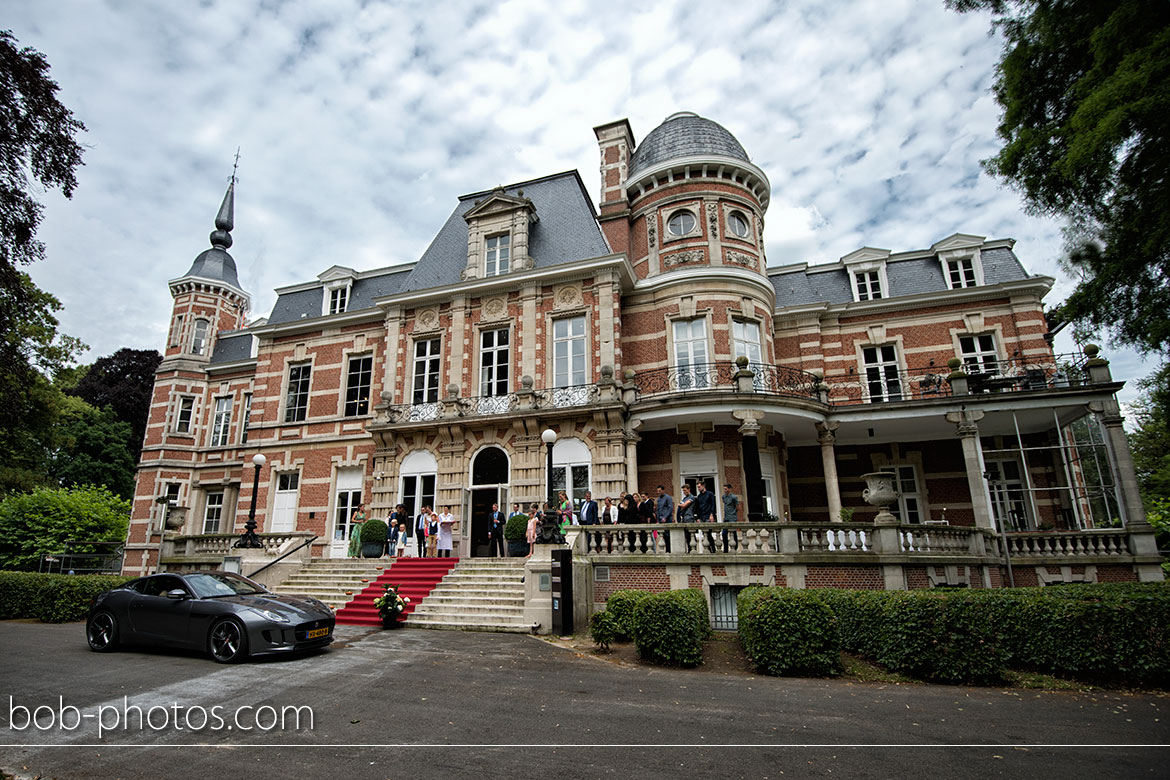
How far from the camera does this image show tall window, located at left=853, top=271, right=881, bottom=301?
22469 millimetres

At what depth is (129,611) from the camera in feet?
32.0

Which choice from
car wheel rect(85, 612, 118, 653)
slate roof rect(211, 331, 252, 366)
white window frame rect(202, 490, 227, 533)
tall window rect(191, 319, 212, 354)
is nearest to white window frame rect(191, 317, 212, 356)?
tall window rect(191, 319, 212, 354)

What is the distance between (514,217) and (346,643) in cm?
1519

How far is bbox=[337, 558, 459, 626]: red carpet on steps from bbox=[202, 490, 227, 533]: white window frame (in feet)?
46.5

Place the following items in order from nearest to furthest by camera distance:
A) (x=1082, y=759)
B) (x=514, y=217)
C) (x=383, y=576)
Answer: (x=1082, y=759)
(x=383, y=576)
(x=514, y=217)

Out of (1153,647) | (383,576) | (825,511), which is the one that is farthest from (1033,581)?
(383,576)

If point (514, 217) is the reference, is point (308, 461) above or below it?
below

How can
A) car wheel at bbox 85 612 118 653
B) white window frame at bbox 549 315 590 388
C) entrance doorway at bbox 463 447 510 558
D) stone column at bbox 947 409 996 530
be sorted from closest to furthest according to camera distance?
1. car wheel at bbox 85 612 118 653
2. stone column at bbox 947 409 996 530
3. entrance doorway at bbox 463 447 510 558
4. white window frame at bbox 549 315 590 388

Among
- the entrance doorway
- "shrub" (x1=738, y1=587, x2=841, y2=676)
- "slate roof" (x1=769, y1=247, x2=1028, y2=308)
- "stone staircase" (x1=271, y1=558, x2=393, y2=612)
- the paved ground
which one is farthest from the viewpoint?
"slate roof" (x1=769, y1=247, x2=1028, y2=308)

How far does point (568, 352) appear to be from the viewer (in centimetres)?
1959

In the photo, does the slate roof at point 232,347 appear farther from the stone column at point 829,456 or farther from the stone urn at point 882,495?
the stone urn at point 882,495

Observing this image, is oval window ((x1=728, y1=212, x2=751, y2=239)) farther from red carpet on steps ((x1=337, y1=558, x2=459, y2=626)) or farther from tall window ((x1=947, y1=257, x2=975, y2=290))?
red carpet on steps ((x1=337, y1=558, x2=459, y2=626))

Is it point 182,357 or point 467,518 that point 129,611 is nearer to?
point 467,518

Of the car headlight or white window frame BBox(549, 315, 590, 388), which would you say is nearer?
the car headlight
